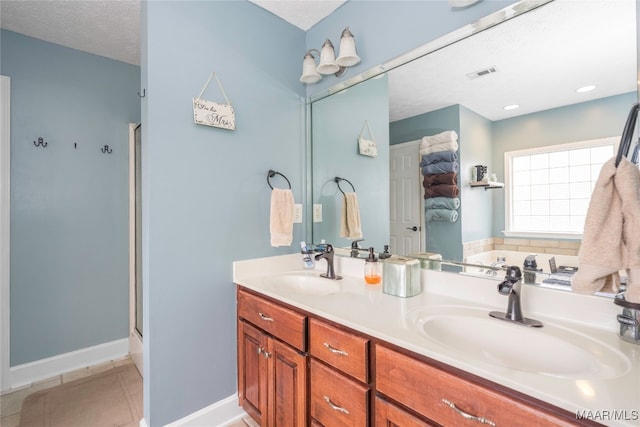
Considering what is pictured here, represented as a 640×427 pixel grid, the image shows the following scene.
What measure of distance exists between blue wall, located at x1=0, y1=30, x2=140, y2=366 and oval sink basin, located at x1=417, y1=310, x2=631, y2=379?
8.65 ft

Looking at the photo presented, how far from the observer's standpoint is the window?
41.3 inches


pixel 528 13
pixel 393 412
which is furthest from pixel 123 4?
pixel 393 412

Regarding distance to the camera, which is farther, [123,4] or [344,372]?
[123,4]

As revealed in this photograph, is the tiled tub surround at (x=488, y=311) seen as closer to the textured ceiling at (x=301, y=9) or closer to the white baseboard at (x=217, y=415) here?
the white baseboard at (x=217, y=415)

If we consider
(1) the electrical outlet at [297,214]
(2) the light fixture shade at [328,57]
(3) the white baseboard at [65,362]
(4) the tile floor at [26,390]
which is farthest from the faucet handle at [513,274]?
(3) the white baseboard at [65,362]

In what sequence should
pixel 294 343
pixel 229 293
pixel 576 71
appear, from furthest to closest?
pixel 229 293, pixel 294 343, pixel 576 71

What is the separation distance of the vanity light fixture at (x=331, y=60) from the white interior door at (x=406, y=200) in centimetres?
57

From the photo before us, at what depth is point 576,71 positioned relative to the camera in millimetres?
1090

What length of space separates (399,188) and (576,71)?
83 centimetres

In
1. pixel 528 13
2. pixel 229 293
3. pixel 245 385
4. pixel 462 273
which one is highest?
pixel 528 13

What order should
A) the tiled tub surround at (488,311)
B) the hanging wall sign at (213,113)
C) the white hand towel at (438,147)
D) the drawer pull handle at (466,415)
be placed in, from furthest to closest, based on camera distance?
the hanging wall sign at (213,113), the white hand towel at (438,147), the drawer pull handle at (466,415), the tiled tub surround at (488,311)

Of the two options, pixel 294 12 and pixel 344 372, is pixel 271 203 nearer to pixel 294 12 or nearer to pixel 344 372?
pixel 344 372

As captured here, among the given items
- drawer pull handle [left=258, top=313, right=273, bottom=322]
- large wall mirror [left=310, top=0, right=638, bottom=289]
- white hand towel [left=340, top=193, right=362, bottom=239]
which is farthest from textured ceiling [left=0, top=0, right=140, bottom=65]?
drawer pull handle [left=258, top=313, right=273, bottom=322]

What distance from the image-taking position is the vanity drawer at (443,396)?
708 millimetres
